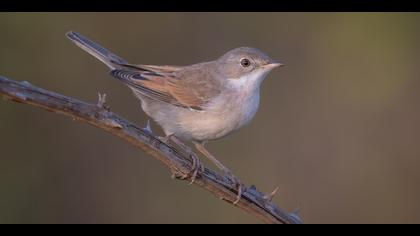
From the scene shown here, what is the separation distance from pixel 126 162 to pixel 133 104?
31.1 inches

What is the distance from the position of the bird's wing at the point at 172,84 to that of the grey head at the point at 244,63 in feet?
0.60

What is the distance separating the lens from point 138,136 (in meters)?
4.40

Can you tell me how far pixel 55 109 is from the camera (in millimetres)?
3967

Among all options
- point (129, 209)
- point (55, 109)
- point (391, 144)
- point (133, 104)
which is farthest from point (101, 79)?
point (55, 109)

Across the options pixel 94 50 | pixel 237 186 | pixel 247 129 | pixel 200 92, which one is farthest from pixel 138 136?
pixel 247 129

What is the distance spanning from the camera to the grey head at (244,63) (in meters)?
6.31

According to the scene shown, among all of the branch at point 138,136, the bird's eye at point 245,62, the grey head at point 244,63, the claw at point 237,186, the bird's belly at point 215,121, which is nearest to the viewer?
the branch at point 138,136

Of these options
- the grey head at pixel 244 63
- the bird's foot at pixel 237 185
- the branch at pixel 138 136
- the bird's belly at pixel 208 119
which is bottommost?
the branch at pixel 138 136

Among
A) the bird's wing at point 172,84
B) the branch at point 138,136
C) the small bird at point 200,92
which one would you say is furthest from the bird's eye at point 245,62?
the branch at point 138,136

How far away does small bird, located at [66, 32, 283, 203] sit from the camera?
5.95 m

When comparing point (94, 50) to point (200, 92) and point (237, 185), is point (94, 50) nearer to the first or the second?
point (200, 92)

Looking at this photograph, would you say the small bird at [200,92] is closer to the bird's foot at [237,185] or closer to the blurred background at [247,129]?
the bird's foot at [237,185]

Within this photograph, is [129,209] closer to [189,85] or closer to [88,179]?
[88,179]

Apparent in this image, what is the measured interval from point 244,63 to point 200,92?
1.81 ft
